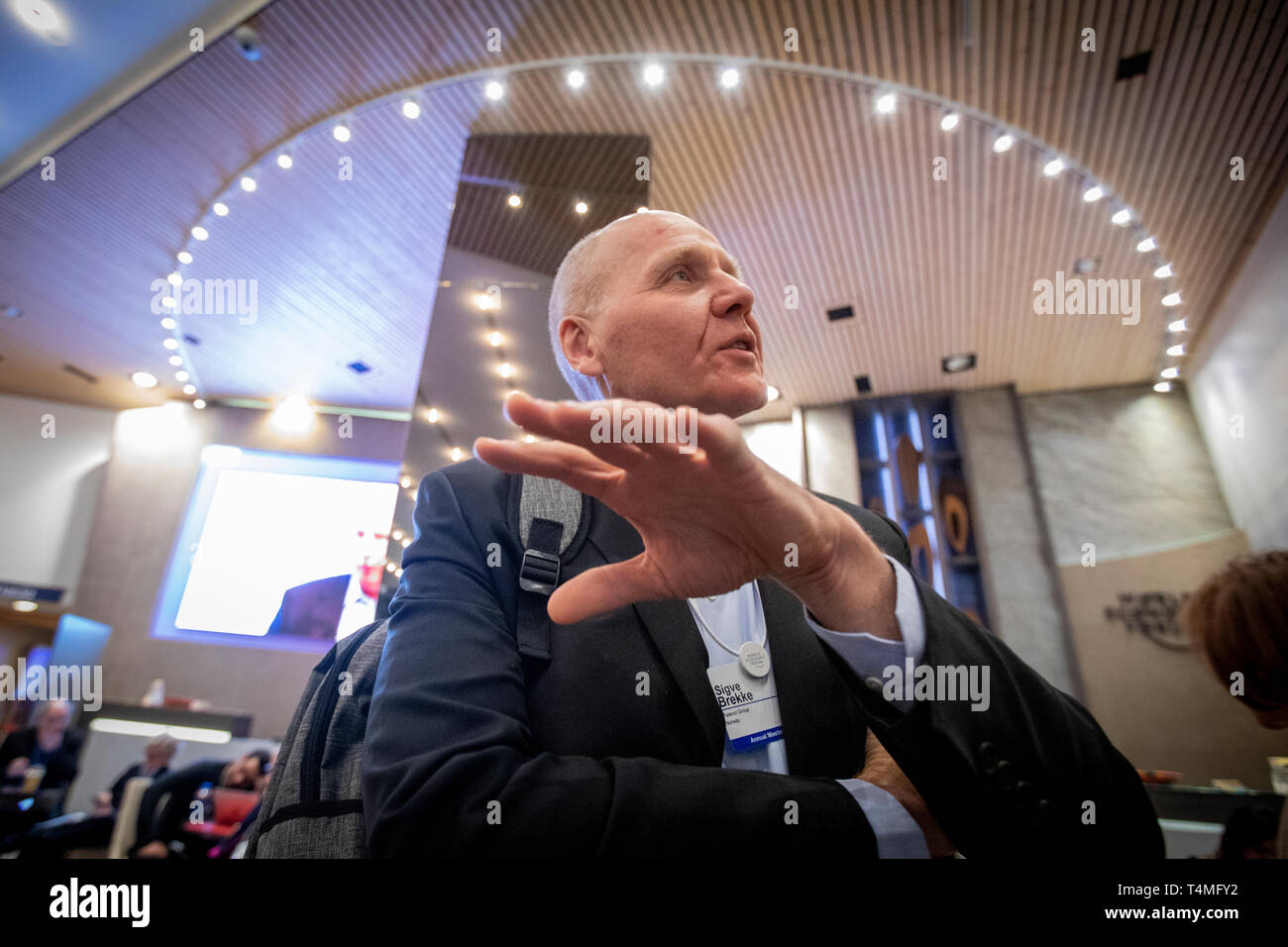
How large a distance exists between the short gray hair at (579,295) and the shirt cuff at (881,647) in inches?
21.3

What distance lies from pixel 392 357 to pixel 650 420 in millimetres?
8225

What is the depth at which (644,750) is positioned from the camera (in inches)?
28.0

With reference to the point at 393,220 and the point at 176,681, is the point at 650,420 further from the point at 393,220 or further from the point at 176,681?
the point at 176,681

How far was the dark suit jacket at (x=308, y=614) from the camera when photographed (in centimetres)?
866

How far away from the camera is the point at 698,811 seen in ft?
1.90

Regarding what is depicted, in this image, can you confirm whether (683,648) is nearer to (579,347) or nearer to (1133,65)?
→ (579,347)

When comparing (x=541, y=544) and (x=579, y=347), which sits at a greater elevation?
(x=579, y=347)

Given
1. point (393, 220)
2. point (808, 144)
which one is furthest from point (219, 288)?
point (808, 144)

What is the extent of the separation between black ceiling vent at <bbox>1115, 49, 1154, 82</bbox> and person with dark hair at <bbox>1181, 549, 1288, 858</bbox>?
3.94 m

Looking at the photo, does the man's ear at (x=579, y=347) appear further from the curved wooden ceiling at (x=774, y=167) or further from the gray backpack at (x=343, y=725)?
the curved wooden ceiling at (x=774, y=167)

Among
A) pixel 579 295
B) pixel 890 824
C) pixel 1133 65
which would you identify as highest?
pixel 1133 65

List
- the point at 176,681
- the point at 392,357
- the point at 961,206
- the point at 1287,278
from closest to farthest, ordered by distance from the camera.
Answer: the point at 1287,278 → the point at 961,206 → the point at 392,357 → the point at 176,681

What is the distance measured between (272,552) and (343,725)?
4565 millimetres

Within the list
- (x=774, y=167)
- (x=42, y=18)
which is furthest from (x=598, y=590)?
(x=42, y=18)
